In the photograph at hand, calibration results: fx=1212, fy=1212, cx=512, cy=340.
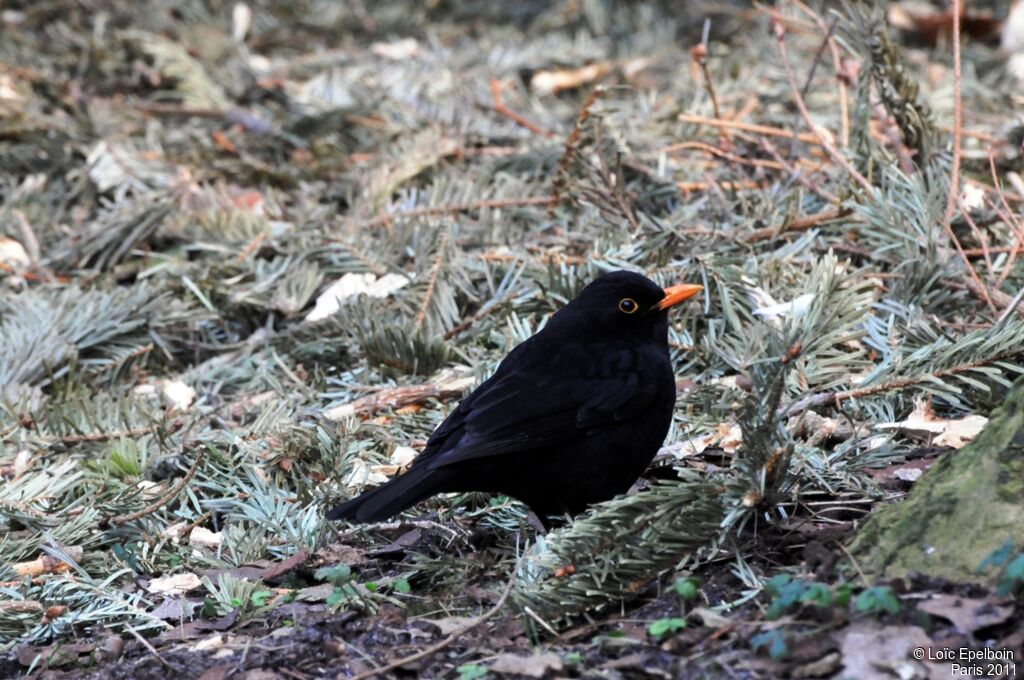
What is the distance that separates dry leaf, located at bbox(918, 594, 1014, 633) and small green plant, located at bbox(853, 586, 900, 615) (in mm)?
71

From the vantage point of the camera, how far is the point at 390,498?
341cm

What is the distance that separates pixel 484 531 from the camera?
3.93 meters

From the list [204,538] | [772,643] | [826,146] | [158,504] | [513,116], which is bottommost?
[204,538]

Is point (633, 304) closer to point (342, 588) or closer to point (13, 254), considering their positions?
point (342, 588)

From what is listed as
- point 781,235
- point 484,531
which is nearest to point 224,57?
point 781,235

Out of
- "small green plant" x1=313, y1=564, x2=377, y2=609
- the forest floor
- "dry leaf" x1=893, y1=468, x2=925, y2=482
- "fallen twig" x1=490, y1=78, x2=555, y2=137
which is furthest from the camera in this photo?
"fallen twig" x1=490, y1=78, x2=555, y2=137

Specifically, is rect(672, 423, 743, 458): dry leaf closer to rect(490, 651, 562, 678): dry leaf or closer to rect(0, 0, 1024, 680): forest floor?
rect(0, 0, 1024, 680): forest floor

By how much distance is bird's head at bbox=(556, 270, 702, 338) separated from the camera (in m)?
4.19

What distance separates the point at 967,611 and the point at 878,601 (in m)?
0.19

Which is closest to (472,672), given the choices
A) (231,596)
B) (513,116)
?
(231,596)

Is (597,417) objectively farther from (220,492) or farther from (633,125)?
(633,125)

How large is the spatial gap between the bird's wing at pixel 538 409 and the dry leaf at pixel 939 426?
2.63 ft

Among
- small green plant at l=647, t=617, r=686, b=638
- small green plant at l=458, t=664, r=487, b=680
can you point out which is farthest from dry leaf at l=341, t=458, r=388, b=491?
small green plant at l=647, t=617, r=686, b=638

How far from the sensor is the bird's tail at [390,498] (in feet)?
11.1
